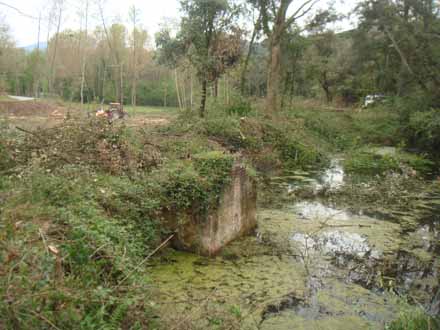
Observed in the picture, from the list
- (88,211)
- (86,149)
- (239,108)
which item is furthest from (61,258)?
(239,108)

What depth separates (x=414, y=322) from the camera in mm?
3713

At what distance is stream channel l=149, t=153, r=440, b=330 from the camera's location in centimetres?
412

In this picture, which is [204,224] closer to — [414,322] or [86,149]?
[86,149]

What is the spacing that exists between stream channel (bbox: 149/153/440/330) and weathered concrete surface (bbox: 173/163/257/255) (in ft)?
0.55

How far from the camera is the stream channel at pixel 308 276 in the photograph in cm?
412

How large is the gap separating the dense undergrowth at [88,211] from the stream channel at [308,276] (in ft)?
1.77

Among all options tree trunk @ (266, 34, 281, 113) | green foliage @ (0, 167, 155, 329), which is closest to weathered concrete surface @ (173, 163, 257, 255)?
green foliage @ (0, 167, 155, 329)

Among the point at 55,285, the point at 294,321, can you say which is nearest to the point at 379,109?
the point at 294,321

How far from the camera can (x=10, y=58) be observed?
31844mm

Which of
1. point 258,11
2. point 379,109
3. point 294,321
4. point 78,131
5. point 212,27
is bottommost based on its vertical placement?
point 294,321

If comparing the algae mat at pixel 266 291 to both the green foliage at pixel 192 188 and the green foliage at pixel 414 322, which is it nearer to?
the green foliage at pixel 414 322

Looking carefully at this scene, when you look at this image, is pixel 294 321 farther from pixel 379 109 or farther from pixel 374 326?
pixel 379 109

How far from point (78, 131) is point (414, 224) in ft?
21.4

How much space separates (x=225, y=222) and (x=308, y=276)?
59.2 inches
